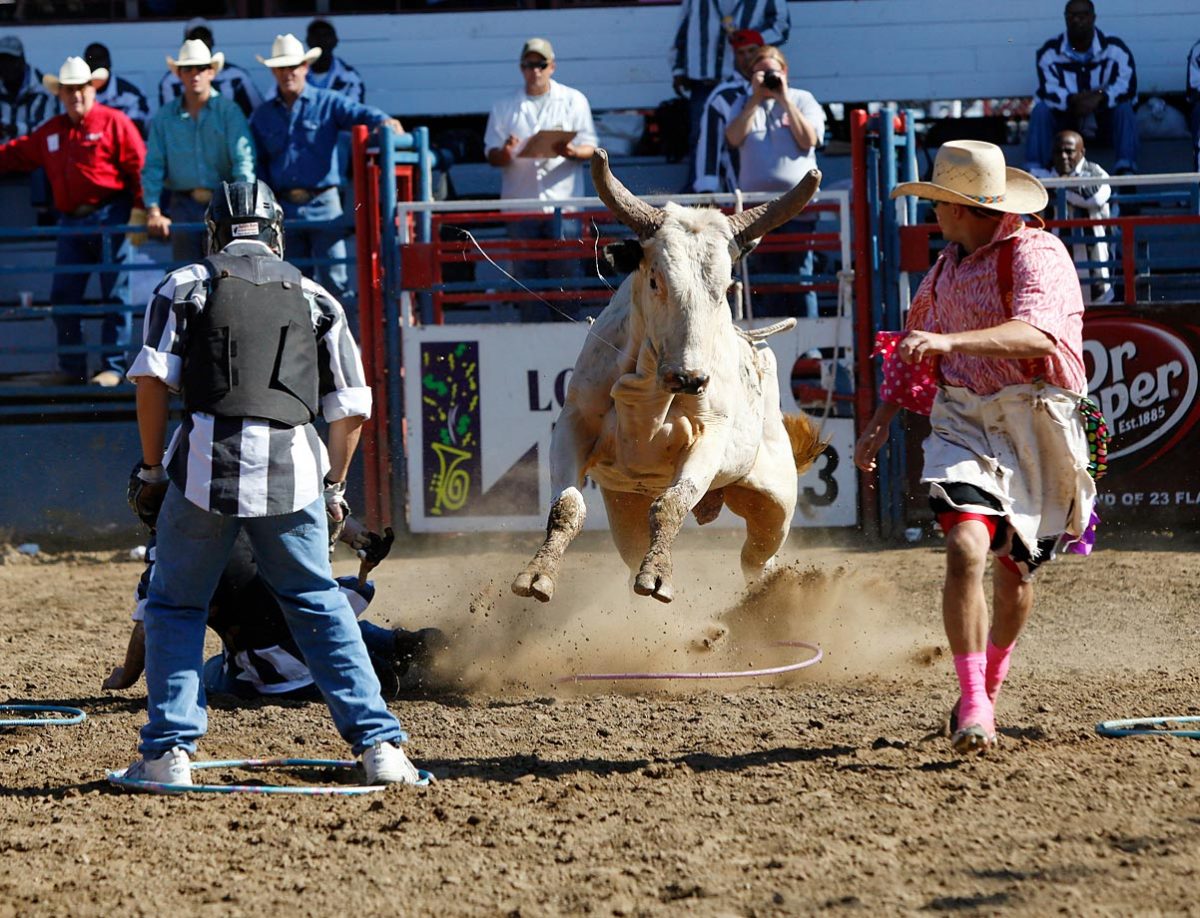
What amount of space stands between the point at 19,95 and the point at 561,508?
9031 mm

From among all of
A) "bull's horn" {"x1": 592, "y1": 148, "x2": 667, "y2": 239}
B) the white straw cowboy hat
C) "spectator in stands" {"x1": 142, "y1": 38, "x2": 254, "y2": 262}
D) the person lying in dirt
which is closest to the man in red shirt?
"spectator in stands" {"x1": 142, "y1": 38, "x2": 254, "y2": 262}

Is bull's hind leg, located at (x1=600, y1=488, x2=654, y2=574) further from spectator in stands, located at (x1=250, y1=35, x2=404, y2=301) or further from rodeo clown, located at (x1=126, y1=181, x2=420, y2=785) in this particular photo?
spectator in stands, located at (x1=250, y1=35, x2=404, y2=301)

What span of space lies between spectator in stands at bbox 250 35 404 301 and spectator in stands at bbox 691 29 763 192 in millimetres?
2137

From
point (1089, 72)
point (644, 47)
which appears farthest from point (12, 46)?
point (1089, 72)

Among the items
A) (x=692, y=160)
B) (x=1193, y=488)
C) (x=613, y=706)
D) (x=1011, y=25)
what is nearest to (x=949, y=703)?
(x=613, y=706)

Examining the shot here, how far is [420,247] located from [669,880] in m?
7.27

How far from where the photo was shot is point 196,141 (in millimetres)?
11414

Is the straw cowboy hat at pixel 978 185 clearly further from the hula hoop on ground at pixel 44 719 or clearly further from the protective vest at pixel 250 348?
the hula hoop on ground at pixel 44 719

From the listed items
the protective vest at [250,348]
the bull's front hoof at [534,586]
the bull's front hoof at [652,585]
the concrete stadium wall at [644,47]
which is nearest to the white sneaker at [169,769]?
the protective vest at [250,348]

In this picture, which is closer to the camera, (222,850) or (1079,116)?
(222,850)

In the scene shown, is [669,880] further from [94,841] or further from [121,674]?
[121,674]

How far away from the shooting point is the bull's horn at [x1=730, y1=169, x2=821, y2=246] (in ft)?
21.0

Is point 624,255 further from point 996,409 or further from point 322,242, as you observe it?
point 322,242

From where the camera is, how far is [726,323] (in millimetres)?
6418
